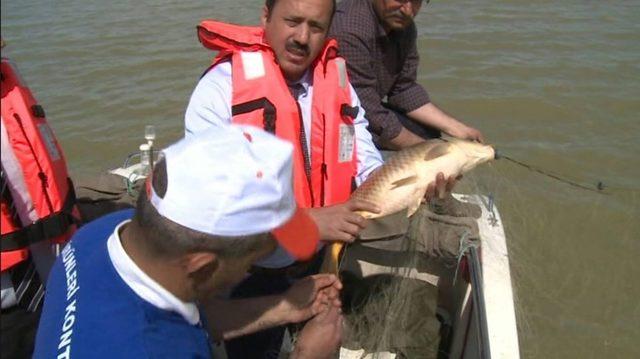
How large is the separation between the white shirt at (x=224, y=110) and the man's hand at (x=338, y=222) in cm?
28

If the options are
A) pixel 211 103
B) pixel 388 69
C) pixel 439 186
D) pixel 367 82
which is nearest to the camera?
pixel 211 103

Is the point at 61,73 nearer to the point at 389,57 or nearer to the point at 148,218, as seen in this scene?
the point at 389,57

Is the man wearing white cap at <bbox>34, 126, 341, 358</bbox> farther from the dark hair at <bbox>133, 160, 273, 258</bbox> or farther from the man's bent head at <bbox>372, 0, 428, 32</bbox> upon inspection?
the man's bent head at <bbox>372, 0, 428, 32</bbox>

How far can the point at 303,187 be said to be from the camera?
10.2ft

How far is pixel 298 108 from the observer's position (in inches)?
125

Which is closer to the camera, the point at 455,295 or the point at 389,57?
the point at 455,295

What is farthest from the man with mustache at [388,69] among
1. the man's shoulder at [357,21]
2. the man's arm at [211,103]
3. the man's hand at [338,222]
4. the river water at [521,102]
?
the man's hand at [338,222]

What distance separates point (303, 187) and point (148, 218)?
5.07 ft

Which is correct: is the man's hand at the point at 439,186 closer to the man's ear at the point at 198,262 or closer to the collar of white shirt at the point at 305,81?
the collar of white shirt at the point at 305,81

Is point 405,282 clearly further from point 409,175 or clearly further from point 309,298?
point 309,298

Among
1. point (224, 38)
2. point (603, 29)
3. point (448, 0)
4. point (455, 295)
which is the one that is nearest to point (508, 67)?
point (603, 29)

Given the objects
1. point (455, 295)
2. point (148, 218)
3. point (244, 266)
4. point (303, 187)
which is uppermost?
point (148, 218)

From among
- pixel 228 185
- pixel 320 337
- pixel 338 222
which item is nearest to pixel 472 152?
pixel 338 222

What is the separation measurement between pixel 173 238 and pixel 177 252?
0.13 feet
